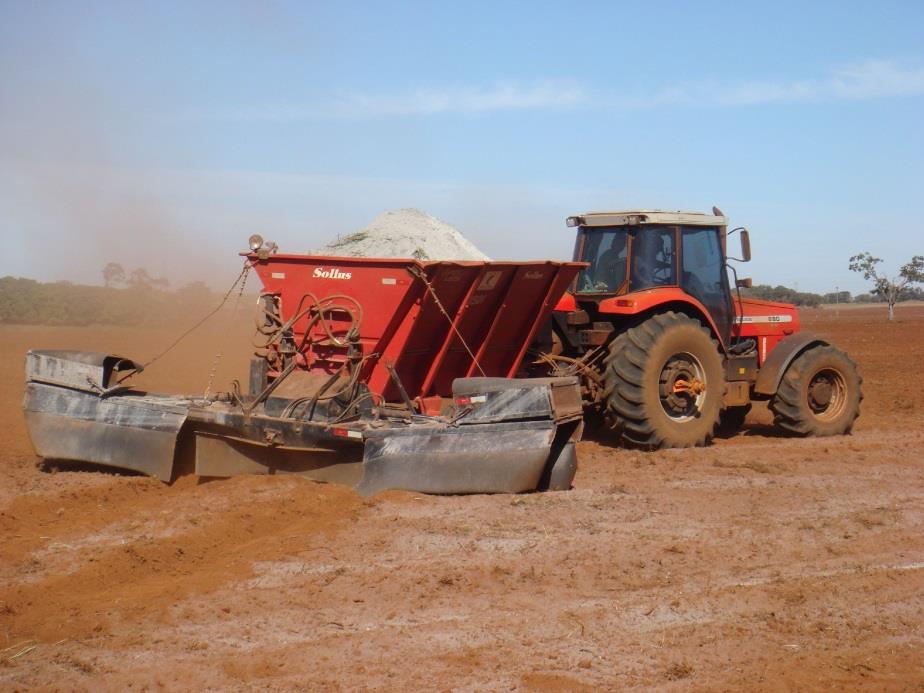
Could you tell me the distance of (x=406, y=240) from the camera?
529 inches

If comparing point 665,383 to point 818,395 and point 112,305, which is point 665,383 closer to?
point 818,395

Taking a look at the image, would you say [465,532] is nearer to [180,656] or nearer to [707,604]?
[707,604]

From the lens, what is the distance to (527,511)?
6762 millimetres

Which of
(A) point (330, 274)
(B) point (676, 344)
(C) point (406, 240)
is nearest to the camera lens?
(A) point (330, 274)

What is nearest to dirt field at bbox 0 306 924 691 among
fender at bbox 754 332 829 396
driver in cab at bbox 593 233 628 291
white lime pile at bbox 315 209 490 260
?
fender at bbox 754 332 829 396

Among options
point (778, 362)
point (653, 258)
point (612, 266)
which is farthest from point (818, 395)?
point (612, 266)

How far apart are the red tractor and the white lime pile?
337 cm

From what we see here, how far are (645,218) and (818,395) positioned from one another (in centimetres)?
268

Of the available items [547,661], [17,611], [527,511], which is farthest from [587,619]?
[17,611]

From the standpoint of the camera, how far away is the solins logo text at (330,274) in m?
7.98

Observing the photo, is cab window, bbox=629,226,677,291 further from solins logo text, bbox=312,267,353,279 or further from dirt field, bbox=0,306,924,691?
solins logo text, bbox=312,267,353,279

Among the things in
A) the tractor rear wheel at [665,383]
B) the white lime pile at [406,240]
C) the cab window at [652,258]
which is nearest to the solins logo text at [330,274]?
the tractor rear wheel at [665,383]

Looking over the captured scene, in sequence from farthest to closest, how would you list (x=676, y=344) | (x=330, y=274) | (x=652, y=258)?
A: 1. (x=652, y=258)
2. (x=676, y=344)
3. (x=330, y=274)

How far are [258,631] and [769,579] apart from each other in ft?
8.71
